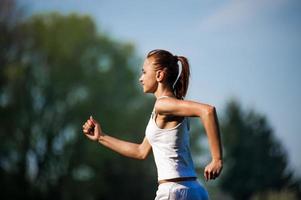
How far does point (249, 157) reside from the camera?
4678cm

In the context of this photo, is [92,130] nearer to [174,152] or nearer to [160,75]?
[160,75]

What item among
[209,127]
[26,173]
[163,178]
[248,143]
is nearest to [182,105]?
[209,127]

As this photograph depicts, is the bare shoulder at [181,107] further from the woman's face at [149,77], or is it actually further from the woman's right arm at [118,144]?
the woman's right arm at [118,144]

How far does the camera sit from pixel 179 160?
397cm

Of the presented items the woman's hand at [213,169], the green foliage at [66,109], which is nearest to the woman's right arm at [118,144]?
the woman's hand at [213,169]

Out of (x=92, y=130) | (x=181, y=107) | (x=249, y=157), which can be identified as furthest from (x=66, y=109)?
(x=181, y=107)

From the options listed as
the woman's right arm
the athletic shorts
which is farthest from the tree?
the athletic shorts

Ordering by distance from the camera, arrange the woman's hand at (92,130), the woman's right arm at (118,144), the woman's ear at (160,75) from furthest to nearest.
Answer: the woman's hand at (92,130) → the woman's right arm at (118,144) → the woman's ear at (160,75)

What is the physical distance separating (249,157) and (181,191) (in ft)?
143

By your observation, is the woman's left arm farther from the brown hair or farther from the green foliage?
the green foliage

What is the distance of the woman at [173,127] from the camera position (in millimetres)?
3504

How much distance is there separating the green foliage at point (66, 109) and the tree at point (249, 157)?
1096 centimetres

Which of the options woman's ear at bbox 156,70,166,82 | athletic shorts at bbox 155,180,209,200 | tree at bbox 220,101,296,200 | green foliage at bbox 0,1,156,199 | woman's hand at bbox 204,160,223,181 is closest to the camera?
woman's hand at bbox 204,160,223,181

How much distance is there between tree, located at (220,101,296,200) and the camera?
46.4 meters
